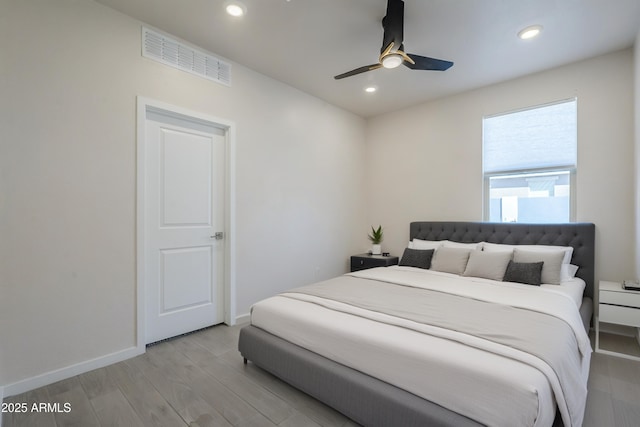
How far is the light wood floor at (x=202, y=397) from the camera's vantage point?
1727 millimetres

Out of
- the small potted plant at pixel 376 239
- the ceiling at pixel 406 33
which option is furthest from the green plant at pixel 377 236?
the ceiling at pixel 406 33

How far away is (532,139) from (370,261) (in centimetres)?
252

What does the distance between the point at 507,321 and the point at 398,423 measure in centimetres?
88

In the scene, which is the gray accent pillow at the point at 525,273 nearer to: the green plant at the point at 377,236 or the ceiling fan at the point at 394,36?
the green plant at the point at 377,236

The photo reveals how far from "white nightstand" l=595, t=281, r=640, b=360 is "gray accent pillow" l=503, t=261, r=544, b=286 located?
494 mm

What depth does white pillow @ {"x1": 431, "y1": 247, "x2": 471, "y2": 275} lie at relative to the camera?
3234mm

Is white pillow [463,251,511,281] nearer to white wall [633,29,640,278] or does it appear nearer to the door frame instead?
white wall [633,29,640,278]

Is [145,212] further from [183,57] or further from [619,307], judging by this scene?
[619,307]

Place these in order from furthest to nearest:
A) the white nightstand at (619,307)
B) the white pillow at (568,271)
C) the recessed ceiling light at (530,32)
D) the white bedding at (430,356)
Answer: the white pillow at (568,271), the recessed ceiling light at (530,32), the white nightstand at (619,307), the white bedding at (430,356)

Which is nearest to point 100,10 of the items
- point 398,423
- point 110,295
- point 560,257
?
point 110,295

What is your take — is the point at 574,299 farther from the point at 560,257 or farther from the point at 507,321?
the point at 507,321

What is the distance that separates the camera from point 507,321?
175cm

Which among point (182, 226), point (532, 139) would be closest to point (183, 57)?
point (182, 226)

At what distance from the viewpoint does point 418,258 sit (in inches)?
141
